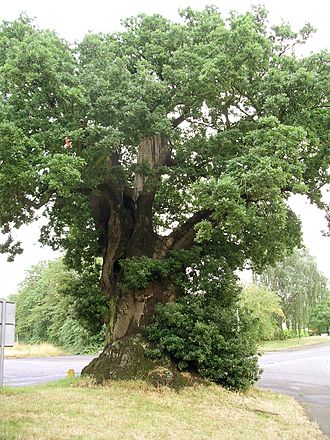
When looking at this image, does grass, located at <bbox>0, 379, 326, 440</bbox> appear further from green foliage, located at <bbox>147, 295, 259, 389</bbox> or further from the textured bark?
the textured bark

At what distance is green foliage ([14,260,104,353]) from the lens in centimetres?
4231

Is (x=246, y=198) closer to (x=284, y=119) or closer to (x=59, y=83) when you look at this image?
(x=284, y=119)

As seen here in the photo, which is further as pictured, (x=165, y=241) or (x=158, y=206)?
(x=158, y=206)

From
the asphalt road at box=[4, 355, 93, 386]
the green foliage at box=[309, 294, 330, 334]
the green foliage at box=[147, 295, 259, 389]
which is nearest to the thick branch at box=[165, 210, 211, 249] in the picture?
the green foliage at box=[147, 295, 259, 389]

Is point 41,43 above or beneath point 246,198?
above

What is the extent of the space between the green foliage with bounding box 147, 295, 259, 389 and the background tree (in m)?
37.1

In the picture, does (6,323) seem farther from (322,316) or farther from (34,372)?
(322,316)

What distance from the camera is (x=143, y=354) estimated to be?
1354 cm

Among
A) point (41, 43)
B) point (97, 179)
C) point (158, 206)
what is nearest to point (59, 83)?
point (41, 43)

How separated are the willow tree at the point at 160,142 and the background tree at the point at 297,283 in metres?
35.1

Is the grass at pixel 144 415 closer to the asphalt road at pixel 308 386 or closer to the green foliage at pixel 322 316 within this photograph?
the asphalt road at pixel 308 386

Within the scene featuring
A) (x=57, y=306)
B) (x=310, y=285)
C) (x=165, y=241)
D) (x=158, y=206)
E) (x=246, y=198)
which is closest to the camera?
(x=246, y=198)

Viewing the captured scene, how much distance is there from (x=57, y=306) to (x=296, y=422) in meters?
38.2

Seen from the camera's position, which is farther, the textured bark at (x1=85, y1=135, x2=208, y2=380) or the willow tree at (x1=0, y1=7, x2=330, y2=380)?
the textured bark at (x1=85, y1=135, x2=208, y2=380)
